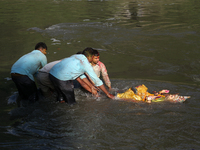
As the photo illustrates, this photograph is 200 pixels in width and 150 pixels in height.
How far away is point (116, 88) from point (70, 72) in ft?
6.30

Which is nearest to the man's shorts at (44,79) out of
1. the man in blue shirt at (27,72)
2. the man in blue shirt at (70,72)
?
the man in blue shirt at (27,72)

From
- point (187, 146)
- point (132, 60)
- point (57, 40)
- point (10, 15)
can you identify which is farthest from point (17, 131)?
point (10, 15)

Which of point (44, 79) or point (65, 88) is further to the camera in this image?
point (44, 79)

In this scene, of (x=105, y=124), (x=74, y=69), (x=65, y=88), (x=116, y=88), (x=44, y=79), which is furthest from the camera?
(x=116, y=88)

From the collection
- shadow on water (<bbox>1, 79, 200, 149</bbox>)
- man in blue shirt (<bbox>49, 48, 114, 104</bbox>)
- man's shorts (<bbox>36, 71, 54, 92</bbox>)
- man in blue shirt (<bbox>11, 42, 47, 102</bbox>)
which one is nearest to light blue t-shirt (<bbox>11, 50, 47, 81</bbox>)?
man in blue shirt (<bbox>11, 42, 47, 102</bbox>)

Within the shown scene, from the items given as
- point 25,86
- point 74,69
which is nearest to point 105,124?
point 74,69

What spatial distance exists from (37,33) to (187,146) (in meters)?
10.6

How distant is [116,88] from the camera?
20.7ft

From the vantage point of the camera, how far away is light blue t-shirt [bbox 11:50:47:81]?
5.25m

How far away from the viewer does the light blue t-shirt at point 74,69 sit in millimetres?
4668

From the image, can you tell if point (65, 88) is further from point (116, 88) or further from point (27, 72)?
point (116, 88)

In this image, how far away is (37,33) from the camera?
1252 centimetres

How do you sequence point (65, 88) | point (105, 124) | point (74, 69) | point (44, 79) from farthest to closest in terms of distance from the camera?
1. point (44, 79)
2. point (65, 88)
3. point (74, 69)
4. point (105, 124)

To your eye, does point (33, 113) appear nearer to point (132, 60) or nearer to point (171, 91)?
point (171, 91)
